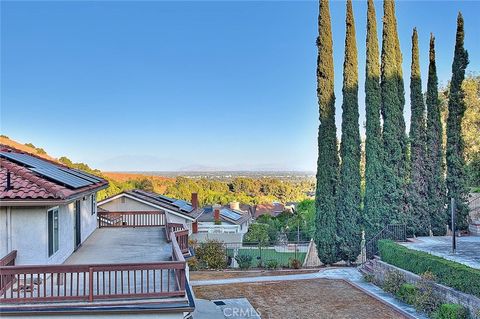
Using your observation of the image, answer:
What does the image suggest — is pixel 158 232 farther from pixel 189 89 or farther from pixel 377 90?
pixel 189 89

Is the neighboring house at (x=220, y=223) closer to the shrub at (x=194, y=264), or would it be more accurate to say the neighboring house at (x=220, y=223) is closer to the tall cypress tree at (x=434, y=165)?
the shrub at (x=194, y=264)

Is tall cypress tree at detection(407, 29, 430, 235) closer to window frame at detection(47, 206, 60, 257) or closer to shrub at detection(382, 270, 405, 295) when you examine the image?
shrub at detection(382, 270, 405, 295)

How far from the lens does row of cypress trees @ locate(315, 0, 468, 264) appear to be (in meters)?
21.5

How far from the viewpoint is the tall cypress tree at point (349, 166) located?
2152 centimetres

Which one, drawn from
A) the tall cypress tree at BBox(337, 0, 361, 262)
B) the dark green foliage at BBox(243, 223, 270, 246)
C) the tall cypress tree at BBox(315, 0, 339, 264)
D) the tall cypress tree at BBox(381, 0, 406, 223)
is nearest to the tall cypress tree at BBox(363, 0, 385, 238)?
the tall cypress tree at BBox(381, 0, 406, 223)

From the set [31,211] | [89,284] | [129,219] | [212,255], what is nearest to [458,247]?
[212,255]

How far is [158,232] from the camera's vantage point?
15859mm

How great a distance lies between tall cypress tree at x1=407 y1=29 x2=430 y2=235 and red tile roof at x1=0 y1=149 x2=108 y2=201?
690 inches

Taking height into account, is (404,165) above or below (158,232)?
above

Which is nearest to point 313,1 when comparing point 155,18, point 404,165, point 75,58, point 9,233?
point 155,18

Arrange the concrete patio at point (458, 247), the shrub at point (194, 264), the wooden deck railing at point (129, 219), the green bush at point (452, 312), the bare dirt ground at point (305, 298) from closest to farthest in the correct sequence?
the green bush at point (452, 312)
the bare dirt ground at point (305, 298)
the concrete patio at point (458, 247)
the wooden deck railing at point (129, 219)
the shrub at point (194, 264)

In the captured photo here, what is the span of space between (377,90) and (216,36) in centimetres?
1394

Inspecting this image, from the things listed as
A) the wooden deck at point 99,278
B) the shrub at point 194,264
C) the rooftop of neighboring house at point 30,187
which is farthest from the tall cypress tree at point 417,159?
the rooftop of neighboring house at point 30,187

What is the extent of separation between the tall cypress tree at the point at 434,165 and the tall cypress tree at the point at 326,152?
198 inches
